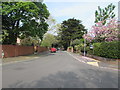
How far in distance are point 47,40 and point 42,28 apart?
785 inches

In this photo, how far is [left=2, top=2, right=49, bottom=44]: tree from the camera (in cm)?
1734

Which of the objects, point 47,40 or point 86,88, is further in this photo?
point 47,40

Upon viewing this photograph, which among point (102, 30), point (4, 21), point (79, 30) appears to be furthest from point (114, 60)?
point (79, 30)

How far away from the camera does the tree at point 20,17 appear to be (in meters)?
17.3

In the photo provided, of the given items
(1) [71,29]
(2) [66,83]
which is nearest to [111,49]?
(2) [66,83]

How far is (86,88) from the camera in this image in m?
4.75

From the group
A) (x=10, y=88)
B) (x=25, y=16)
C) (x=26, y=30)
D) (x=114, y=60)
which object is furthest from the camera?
(x=26, y=30)

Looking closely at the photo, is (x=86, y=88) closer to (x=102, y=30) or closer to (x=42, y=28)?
(x=102, y=30)

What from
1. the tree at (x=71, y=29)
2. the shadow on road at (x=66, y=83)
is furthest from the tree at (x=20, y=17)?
the tree at (x=71, y=29)

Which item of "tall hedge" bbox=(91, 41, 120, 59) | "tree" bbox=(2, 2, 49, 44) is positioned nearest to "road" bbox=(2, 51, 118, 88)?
"tall hedge" bbox=(91, 41, 120, 59)

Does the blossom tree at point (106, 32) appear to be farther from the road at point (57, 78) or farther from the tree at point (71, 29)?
the tree at point (71, 29)

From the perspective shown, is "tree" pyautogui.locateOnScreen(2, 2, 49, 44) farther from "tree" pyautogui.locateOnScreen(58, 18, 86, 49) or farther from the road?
"tree" pyautogui.locateOnScreen(58, 18, 86, 49)

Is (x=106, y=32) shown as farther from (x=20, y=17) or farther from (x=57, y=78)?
(x=57, y=78)

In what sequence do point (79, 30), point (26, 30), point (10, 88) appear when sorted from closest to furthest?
1. point (10, 88)
2. point (26, 30)
3. point (79, 30)
